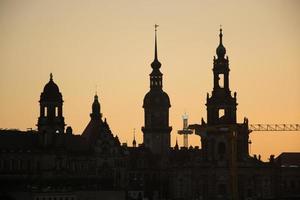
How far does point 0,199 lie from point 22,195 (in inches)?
301

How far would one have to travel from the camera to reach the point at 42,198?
198 meters

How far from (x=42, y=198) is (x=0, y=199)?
9.33m

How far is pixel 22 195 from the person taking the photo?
646ft

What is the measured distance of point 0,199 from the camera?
18938cm

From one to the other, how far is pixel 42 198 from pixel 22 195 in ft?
8.36
